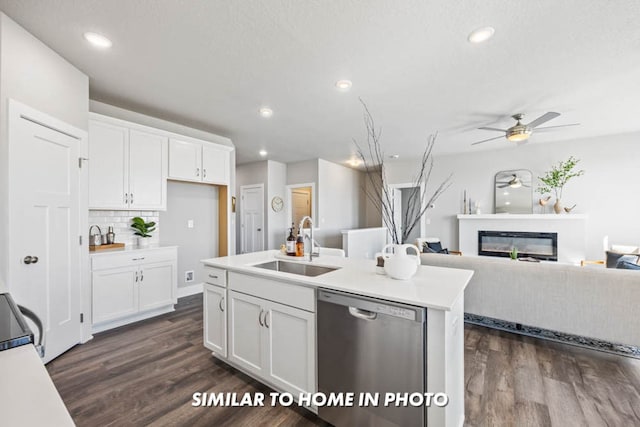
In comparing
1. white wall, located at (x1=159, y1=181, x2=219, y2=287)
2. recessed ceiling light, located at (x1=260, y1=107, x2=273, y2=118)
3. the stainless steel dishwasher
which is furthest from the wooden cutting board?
the stainless steel dishwasher

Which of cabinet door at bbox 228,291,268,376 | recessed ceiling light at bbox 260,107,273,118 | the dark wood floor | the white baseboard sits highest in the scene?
recessed ceiling light at bbox 260,107,273,118

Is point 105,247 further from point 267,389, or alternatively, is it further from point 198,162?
point 267,389

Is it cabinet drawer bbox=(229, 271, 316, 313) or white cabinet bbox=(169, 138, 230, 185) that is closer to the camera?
cabinet drawer bbox=(229, 271, 316, 313)

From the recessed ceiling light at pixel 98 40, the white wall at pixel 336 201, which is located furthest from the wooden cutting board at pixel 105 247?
the white wall at pixel 336 201

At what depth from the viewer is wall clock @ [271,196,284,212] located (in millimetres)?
6430

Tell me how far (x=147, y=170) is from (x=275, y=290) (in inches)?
105

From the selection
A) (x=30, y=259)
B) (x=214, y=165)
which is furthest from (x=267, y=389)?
(x=214, y=165)

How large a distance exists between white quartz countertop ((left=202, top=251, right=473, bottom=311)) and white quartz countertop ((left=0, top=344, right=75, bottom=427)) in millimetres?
1180

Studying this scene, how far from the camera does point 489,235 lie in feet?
18.3

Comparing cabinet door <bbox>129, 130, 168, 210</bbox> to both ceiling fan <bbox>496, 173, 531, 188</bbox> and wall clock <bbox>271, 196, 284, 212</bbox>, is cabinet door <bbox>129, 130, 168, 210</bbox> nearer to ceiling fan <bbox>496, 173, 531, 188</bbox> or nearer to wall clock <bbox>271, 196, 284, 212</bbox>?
wall clock <bbox>271, 196, 284, 212</bbox>

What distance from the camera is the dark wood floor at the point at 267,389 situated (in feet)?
5.68

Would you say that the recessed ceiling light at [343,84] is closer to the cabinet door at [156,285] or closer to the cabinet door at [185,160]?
the cabinet door at [185,160]

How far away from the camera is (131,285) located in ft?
10.3

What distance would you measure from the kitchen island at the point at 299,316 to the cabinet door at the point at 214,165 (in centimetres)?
208
